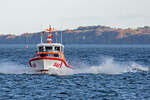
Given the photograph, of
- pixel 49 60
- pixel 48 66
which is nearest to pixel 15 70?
pixel 48 66

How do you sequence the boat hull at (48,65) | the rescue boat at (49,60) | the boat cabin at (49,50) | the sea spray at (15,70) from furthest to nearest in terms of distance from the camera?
the sea spray at (15,70) → the boat cabin at (49,50) → the rescue boat at (49,60) → the boat hull at (48,65)

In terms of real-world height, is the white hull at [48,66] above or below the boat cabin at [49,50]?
below

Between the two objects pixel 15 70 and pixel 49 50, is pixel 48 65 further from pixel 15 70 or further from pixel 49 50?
pixel 15 70

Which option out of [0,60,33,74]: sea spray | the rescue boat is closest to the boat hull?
the rescue boat

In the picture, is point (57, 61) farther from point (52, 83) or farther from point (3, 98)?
point (3, 98)

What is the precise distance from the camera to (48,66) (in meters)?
45.4

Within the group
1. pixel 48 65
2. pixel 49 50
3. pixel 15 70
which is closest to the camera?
pixel 48 65

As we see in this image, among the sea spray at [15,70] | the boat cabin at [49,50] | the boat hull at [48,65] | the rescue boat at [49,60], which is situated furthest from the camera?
the sea spray at [15,70]

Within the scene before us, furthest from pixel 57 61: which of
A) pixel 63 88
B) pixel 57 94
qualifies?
pixel 57 94

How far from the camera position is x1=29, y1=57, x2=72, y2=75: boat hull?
45031 millimetres

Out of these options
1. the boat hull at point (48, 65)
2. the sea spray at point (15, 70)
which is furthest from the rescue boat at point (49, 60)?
the sea spray at point (15, 70)

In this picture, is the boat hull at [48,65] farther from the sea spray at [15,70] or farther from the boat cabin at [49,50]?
the sea spray at [15,70]

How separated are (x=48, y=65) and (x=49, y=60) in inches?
24.0

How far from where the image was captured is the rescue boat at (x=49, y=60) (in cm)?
4516
